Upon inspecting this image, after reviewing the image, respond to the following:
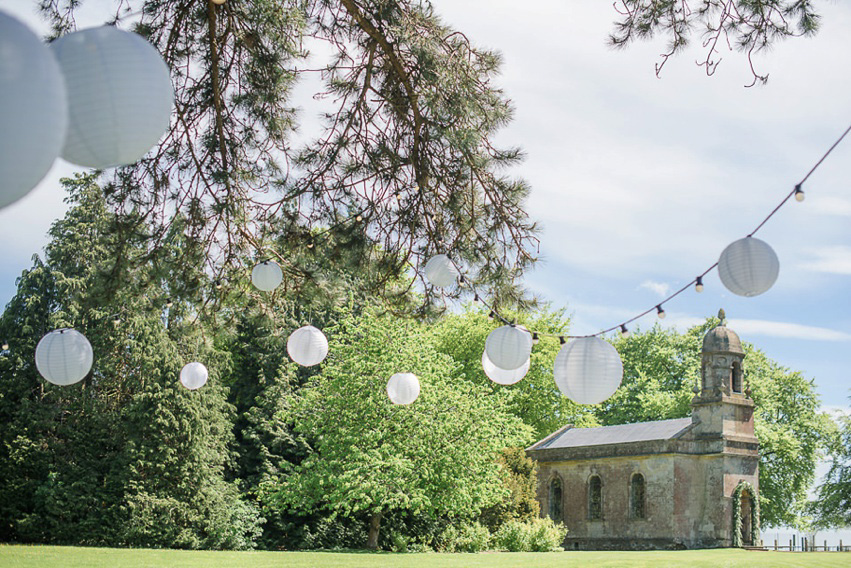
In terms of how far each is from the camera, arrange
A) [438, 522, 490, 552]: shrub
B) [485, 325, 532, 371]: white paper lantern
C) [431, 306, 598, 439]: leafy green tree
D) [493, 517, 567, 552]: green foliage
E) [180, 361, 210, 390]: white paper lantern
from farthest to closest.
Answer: [431, 306, 598, 439]: leafy green tree < [493, 517, 567, 552]: green foliage < [438, 522, 490, 552]: shrub < [180, 361, 210, 390]: white paper lantern < [485, 325, 532, 371]: white paper lantern

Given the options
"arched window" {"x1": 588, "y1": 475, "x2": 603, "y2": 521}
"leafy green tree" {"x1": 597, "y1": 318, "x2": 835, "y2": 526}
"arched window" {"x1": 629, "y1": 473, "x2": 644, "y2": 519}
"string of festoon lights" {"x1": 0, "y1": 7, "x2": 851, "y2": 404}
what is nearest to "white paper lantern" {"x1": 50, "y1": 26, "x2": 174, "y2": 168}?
"string of festoon lights" {"x1": 0, "y1": 7, "x2": 851, "y2": 404}

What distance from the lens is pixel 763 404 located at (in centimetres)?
3234

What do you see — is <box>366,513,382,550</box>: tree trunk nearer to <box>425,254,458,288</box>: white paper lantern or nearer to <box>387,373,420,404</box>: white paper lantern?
<box>387,373,420,404</box>: white paper lantern

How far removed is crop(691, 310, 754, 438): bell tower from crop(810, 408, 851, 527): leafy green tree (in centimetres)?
650

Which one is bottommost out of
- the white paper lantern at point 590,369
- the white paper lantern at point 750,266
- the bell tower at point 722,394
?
the white paper lantern at point 590,369

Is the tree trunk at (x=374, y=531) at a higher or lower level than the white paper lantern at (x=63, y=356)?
lower

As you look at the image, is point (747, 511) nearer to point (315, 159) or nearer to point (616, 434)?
point (616, 434)

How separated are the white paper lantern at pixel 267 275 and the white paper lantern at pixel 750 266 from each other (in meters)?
3.55

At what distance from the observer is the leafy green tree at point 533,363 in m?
31.2

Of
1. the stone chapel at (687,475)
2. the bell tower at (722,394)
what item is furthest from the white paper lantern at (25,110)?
the bell tower at (722,394)

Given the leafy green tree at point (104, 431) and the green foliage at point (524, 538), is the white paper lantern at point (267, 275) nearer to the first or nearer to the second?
the leafy green tree at point (104, 431)

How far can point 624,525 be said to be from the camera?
27.7 m

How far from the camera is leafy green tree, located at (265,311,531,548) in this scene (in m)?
19.8

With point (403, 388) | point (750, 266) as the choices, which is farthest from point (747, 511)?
point (750, 266)
